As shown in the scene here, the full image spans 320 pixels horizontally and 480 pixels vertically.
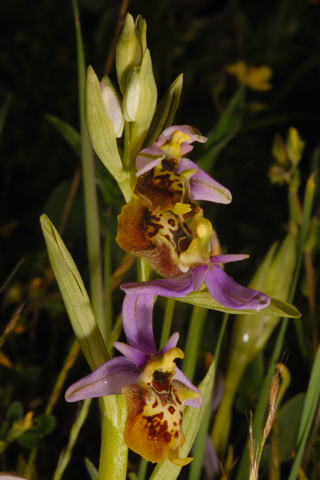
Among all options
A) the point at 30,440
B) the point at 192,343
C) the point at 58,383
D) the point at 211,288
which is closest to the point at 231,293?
the point at 211,288

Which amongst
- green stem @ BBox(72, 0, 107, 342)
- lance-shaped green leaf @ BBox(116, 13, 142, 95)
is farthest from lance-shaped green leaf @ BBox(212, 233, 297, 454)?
lance-shaped green leaf @ BBox(116, 13, 142, 95)

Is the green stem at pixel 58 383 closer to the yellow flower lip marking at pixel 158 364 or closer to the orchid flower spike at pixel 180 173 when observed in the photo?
the yellow flower lip marking at pixel 158 364

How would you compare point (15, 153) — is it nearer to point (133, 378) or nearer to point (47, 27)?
point (47, 27)

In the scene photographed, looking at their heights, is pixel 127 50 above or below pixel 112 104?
above

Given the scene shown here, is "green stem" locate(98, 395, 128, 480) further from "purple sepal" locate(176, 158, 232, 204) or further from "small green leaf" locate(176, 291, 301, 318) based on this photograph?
"purple sepal" locate(176, 158, 232, 204)

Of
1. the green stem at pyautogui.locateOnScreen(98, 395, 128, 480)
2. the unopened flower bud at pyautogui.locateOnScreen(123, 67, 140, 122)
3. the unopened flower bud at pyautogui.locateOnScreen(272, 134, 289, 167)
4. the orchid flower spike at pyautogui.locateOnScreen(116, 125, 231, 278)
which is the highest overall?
the unopened flower bud at pyautogui.locateOnScreen(272, 134, 289, 167)

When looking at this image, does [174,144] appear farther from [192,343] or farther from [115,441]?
[115,441]
